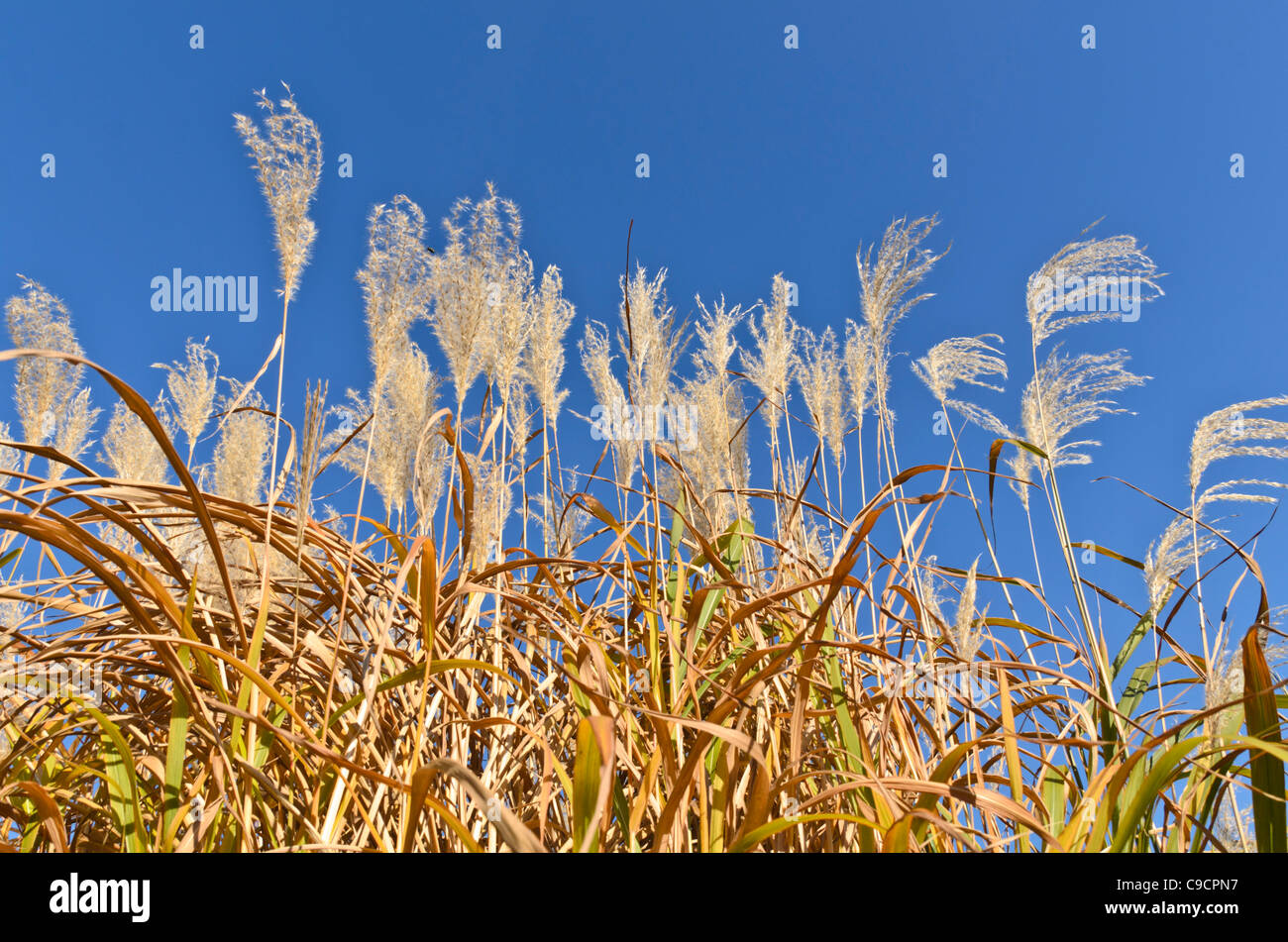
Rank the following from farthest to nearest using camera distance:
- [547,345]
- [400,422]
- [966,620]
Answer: [547,345]
[400,422]
[966,620]

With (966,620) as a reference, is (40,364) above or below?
above

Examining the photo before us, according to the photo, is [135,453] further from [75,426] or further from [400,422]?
[400,422]

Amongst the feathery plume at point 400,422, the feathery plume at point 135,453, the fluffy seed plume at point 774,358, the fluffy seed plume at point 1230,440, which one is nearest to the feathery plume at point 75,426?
the feathery plume at point 135,453

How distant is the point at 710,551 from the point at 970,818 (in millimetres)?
851

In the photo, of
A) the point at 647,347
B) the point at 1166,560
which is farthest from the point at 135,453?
the point at 1166,560

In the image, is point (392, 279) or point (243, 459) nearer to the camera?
point (392, 279)

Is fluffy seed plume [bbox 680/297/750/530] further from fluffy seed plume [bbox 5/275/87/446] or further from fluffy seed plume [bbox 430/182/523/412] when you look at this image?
fluffy seed plume [bbox 5/275/87/446]

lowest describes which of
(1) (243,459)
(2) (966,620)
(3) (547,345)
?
(2) (966,620)

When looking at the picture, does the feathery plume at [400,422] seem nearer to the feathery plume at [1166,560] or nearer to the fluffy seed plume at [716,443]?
the fluffy seed plume at [716,443]

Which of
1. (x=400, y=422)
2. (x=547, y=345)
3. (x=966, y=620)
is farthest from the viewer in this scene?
(x=547, y=345)

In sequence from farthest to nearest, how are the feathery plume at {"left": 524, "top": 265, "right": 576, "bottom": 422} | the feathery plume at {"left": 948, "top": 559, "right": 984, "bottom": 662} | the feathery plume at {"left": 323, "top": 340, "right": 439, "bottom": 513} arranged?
the feathery plume at {"left": 524, "top": 265, "right": 576, "bottom": 422} < the feathery plume at {"left": 323, "top": 340, "right": 439, "bottom": 513} < the feathery plume at {"left": 948, "top": 559, "right": 984, "bottom": 662}

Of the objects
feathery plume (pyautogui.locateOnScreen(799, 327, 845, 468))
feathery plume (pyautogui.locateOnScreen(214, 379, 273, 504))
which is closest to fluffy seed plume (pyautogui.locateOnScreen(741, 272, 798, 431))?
feathery plume (pyautogui.locateOnScreen(799, 327, 845, 468))

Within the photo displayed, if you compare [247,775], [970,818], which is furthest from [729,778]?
[247,775]
